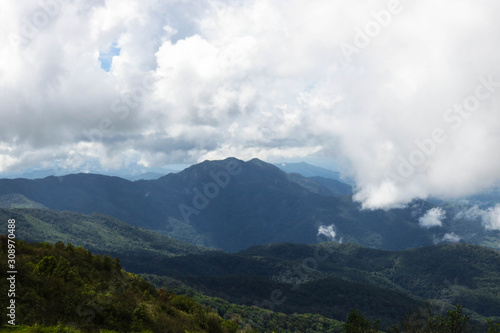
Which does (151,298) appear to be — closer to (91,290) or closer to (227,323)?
(91,290)

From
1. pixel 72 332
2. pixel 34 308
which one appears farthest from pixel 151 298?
pixel 72 332

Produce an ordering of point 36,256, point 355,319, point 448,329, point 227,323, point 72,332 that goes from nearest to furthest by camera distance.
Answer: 1. point 72,332
2. point 36,256
3. point 227,323
4. point 448,329
5. point 355,319

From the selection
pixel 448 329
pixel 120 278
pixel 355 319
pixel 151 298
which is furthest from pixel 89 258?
pixel 355 319

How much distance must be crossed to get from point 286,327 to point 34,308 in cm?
15223

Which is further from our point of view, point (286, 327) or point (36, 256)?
point (286, 327)

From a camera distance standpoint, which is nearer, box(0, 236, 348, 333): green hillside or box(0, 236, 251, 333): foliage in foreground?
box(0, 236, 348, 333): green hillside

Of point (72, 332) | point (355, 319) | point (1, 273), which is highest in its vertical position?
point (1, 273)

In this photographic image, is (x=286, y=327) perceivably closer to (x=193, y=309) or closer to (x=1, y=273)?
(x=193, y=309)

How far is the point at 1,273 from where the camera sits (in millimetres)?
21328

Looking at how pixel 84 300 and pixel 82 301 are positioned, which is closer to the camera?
pixel 82 301

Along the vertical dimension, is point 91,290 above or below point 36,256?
below

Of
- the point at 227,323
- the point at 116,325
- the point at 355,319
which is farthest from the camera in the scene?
the point at 355,319

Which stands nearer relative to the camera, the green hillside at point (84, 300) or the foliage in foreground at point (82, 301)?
the green hillside at point (84, 300)

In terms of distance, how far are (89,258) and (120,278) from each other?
4.27 m
